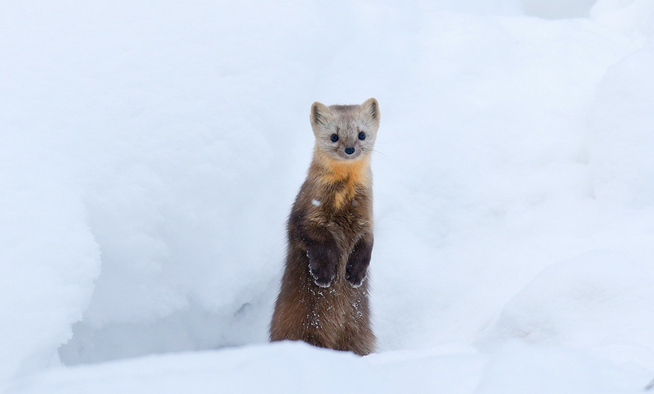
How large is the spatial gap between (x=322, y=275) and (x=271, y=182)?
3.22ft

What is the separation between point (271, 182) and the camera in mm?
4020

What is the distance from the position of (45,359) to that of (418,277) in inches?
89.6

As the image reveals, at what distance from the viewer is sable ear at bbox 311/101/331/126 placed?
353 cm

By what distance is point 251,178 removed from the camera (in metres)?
3.77

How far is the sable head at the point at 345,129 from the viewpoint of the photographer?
3363 mm

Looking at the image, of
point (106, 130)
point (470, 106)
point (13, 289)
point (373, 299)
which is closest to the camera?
point (13, 289)

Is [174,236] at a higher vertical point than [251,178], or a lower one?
lower

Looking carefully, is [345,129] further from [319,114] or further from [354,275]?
[354,275]

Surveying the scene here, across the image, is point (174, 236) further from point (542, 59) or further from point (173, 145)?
point (542, 59)

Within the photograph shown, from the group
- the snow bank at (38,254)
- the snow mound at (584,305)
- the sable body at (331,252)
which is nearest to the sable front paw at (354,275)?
the sable body at (331,252)

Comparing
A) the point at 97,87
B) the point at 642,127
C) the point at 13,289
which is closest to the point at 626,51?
the point at 642,127

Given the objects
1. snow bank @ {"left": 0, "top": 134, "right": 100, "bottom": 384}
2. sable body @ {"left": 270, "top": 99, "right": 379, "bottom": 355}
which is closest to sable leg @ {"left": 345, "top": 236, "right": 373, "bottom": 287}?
sable body @ {"left": 270, "top": 99, "right": 379, "bottom": 355}

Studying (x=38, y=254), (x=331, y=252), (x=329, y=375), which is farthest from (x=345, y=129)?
(x=329, y=375)

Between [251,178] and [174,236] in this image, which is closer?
[174,236]
